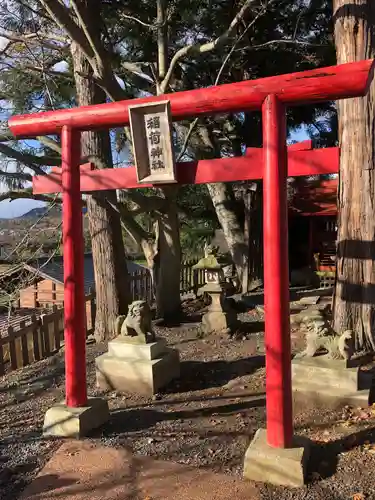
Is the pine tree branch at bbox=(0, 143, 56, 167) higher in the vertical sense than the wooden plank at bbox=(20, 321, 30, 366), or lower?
higher

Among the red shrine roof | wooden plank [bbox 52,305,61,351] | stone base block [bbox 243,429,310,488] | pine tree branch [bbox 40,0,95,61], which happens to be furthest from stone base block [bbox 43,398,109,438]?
the red shrine roof

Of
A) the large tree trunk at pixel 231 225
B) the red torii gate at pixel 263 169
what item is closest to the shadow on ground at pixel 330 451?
the red torii gate at pixel 263 169

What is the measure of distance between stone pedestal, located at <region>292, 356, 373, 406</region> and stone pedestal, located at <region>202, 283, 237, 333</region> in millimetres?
3503

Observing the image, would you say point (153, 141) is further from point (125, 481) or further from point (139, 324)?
point (125, 481)

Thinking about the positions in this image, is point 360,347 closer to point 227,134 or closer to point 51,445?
point 51,445

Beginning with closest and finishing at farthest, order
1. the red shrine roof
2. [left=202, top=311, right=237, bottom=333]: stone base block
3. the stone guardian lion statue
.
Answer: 1. the stone guardian lion statue
2. [left=202, top=311, right=237, bottom=333]: stone base block
3. the red shrine roof

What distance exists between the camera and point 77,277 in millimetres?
4465

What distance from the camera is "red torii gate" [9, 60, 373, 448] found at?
3518 millimetres

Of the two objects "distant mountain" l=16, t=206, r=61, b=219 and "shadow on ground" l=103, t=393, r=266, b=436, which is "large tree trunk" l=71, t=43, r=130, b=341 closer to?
"distant mountain" l=16, t=206, r=61, b=219

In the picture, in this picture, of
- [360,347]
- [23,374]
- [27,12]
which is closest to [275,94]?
[360,347]

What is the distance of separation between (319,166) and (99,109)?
2085mm

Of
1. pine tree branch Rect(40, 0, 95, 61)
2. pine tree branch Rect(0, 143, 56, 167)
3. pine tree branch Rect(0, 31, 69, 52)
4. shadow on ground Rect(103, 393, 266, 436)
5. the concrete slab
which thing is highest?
pine tree branch Rect(0, 31, 69, 52)

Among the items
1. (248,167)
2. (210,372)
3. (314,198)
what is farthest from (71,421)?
(314,198)

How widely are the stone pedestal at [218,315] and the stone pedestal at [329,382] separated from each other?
3503mm
